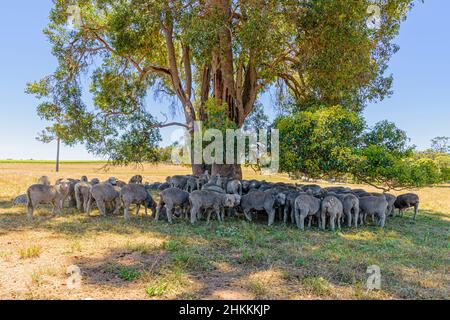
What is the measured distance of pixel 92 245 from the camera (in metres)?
8.41

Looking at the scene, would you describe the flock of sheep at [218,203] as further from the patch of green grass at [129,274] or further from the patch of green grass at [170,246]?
the patch of green grass at [129,274]

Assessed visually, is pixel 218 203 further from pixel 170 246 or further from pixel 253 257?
pixel 253 257

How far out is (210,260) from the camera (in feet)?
24.4

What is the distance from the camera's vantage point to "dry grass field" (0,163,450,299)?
5.81m

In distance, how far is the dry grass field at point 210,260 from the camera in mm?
5812

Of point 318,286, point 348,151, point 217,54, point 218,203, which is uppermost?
point 217,54

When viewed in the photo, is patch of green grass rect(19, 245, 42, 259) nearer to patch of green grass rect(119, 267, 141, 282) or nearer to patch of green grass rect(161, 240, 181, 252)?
patch of green grass rect(119, 267, 141, 282)

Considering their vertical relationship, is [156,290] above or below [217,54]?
below

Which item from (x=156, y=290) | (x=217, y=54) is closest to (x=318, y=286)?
(x=156, y=290)

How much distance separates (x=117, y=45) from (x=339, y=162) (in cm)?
1317

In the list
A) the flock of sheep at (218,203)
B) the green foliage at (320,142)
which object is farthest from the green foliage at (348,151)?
the flock of sheep at (218,203)

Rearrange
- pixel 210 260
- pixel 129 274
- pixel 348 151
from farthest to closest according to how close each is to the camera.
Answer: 1. pixel 348 151
2. pixel 210 260
3. pixel 129 274
